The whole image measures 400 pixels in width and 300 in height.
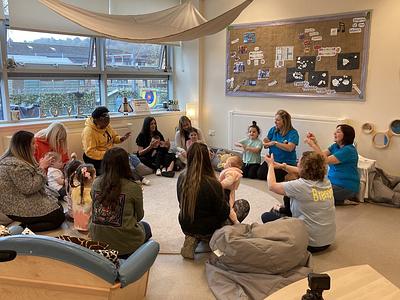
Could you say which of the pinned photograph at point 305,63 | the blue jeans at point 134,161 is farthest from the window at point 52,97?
the pinned photograph at point 305,63

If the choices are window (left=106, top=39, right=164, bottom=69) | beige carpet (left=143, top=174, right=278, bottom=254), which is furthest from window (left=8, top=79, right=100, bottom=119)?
beige carpet (left=143, top=174, right=278, bottom=254)

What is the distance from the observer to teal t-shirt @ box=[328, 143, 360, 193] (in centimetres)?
402

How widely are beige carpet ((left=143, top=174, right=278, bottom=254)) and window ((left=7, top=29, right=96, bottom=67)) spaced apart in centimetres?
214

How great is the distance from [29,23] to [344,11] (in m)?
4.08

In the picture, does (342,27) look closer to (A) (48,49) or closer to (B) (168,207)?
(B) (168,207)

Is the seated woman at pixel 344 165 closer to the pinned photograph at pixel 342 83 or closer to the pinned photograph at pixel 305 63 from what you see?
the pinned photograph at pixel 342 83

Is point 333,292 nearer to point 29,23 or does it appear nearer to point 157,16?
point 157,16

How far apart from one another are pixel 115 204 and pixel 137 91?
442cm

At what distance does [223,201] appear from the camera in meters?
2.75

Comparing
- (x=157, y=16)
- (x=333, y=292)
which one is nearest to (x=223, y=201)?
(x=333, y=292)

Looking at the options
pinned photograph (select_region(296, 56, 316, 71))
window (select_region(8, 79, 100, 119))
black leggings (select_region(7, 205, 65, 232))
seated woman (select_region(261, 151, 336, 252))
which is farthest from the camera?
pinned photograph (select_region(296, 56, 316, 71))

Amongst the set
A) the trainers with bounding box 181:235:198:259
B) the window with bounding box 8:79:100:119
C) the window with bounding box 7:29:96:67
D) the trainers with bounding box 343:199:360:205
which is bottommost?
the trainers with bounding box 343:199:360:205

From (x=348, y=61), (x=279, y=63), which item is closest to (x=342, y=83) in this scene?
(x=348, y=61)

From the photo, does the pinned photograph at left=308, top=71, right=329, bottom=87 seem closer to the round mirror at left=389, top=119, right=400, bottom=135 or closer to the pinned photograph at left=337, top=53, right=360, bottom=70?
the pinned photograph at left=337, top=53, right=360, bottom=70
